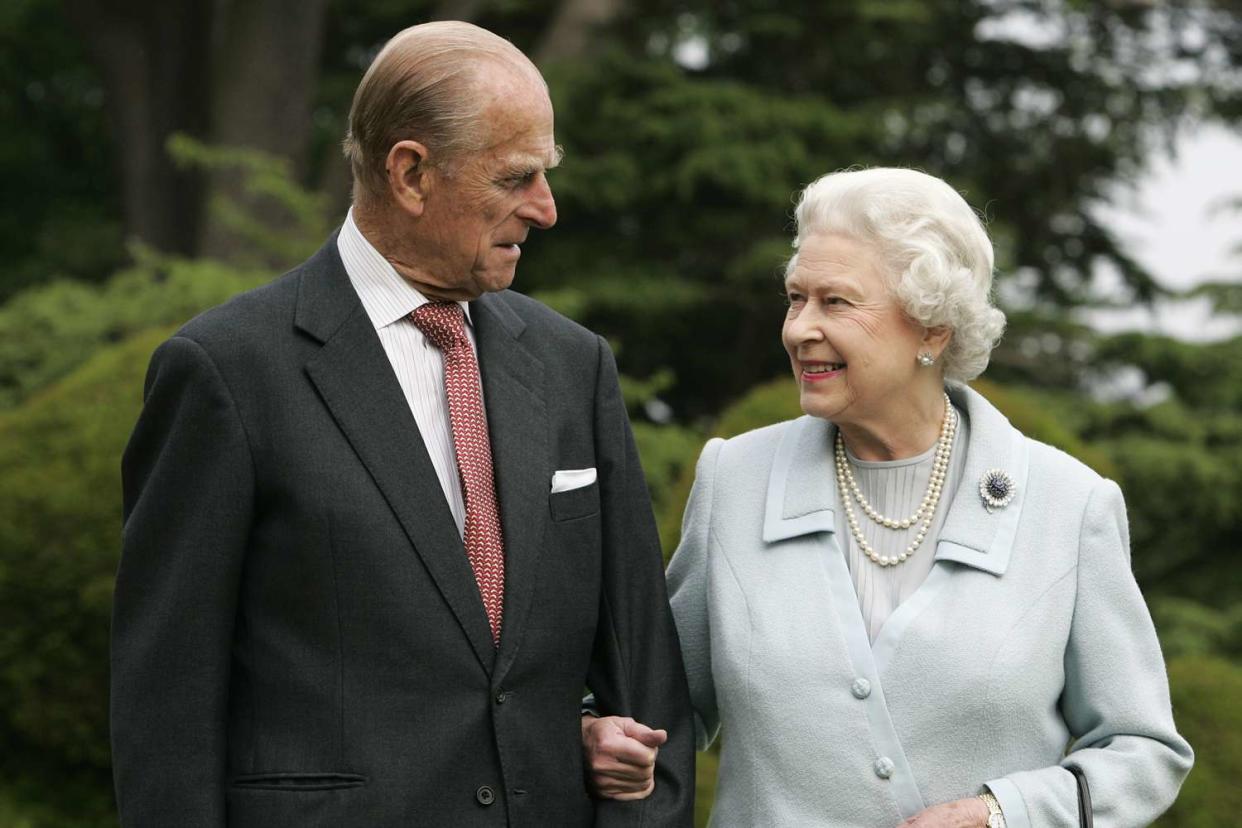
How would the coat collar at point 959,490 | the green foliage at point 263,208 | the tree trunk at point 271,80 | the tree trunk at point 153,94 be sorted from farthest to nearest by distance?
the tree trunk at point 153,94 < the tree trunk at point 271,80 < the green foliage at point 263,208 < the coat collar at point 959,490

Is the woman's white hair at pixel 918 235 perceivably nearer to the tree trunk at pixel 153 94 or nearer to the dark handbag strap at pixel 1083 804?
the dark handbag strap at pixel 1083 804

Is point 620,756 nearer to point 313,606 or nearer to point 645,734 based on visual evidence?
point 645,734

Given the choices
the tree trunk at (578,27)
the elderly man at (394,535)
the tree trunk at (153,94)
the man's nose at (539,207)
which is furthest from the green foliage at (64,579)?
the tree trunk at (153,94)

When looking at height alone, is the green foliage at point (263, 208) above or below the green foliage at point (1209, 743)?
above

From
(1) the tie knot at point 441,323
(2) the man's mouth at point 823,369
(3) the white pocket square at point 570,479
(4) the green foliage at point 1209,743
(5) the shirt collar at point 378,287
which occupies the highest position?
(5) the shirt collar at point 378,287

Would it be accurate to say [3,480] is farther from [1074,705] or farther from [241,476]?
[1074,705]

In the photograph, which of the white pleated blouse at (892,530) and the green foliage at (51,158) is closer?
the white pleated blouse at (892,530)

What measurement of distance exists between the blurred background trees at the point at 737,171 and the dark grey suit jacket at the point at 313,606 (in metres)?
5.00

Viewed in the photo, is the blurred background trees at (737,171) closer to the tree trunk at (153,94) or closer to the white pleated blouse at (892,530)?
the tree trunk at (153,94)

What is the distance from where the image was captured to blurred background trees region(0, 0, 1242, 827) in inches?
384

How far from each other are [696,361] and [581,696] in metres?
8.07

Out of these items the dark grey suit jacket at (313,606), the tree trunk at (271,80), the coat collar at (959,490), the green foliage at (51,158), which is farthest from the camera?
the green foliage at (51,158)

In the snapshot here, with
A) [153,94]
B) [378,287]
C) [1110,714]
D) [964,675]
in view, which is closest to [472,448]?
[378,287]

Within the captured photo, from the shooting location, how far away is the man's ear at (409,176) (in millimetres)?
2875
